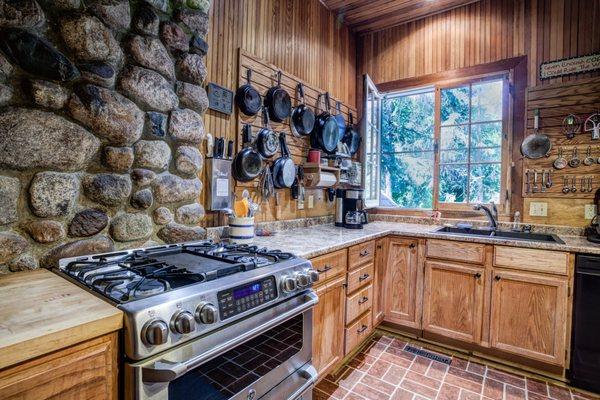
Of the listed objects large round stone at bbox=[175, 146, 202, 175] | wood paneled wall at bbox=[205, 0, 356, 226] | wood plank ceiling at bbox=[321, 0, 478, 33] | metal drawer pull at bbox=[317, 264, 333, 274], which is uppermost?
wood plank ceiling at bbox=[321, 0, 478, 33]

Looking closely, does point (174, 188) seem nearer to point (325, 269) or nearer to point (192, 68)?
point (192, 68)

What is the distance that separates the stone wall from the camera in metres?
1.17

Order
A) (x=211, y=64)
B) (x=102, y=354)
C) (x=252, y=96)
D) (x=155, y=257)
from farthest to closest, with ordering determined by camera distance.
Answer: (x=252, y=96) → (x=211, y=64) → (x=155, y=257) → (x=102, y=354)

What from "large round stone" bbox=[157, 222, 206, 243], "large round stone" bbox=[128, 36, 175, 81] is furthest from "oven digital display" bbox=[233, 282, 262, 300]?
"large round stone" bbox=[128, 36, 175, 81]

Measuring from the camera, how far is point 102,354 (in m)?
0.82

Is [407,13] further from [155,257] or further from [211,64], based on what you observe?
[155,257]

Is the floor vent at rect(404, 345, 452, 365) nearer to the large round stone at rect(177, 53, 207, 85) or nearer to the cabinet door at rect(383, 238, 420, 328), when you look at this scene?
the cabinet door at rect(383, 238, 420, 328)

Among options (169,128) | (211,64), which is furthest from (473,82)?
(169,128)

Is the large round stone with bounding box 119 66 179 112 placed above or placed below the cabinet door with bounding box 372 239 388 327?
above

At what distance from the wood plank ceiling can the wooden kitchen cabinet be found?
330cm

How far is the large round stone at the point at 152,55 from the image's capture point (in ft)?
4.89

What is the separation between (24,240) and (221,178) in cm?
102

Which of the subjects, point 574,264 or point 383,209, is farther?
point 383,209

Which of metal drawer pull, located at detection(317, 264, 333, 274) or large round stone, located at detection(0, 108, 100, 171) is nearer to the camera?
large round stone, located at detection(0, 108, 100, 171)
